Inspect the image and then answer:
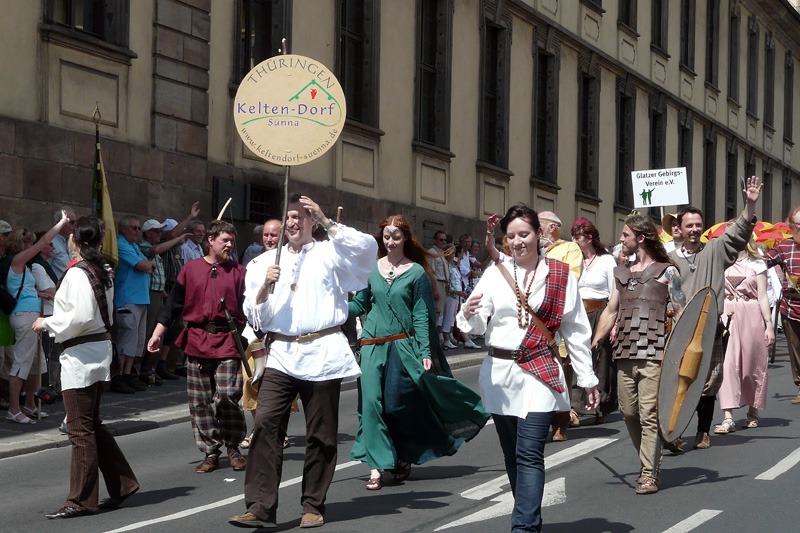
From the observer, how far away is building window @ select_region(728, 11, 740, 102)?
132 ft

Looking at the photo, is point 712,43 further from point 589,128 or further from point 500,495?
point 500,495

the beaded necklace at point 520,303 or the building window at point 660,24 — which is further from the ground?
the building window at point 660,24

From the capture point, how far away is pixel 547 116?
2658 cm

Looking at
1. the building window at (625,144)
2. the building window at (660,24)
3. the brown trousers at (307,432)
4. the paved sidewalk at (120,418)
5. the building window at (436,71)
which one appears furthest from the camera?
the building window at (660,24)

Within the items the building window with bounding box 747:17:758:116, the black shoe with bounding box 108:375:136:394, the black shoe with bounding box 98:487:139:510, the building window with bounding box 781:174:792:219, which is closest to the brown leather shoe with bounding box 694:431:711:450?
the black shoe with bounding box 98:487:139:510

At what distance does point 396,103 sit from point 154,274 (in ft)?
27.0

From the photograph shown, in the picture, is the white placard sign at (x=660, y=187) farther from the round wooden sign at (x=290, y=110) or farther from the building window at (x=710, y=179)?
the building window at (x=710, y=179)

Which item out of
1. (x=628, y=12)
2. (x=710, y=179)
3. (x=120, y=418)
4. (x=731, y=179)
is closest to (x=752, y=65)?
(x=731, y=179)

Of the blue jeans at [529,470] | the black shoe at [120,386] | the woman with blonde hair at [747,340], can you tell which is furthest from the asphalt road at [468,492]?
the black shoe at [120,386]

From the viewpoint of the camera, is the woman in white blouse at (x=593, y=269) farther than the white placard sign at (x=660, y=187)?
No

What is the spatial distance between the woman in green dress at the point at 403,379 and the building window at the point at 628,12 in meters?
24.1

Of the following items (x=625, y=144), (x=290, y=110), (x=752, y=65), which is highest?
(x=752, y=65)

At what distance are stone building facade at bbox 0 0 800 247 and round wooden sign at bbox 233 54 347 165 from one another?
6208 mm

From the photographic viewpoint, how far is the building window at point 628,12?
30750mm
